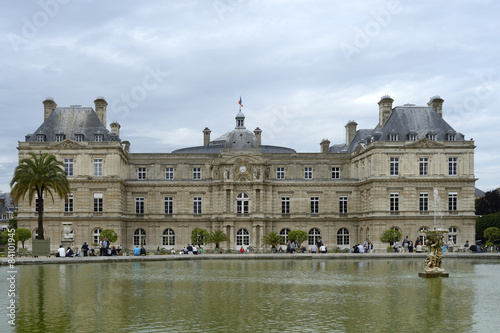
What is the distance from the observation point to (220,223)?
76125 millimetres

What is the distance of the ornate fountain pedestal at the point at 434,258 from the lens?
35.6 meters

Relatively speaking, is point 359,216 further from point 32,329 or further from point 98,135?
point 32,329

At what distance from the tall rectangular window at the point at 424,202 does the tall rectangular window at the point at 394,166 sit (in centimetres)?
367

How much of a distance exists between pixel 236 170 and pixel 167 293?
48.5 meters

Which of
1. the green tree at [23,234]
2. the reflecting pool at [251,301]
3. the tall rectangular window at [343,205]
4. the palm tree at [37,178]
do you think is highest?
the palm tree at [37,178]

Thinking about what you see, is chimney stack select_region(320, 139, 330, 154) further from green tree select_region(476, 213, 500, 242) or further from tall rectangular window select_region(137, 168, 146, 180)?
green tree select_region(476, 213, 500, 242)

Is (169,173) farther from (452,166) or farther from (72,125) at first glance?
(452,166)

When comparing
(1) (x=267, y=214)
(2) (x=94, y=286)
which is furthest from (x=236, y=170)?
(2) (x=94, y=286)

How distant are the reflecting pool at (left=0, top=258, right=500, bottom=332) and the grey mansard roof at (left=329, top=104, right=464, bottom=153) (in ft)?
118

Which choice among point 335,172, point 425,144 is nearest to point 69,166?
point 335,172

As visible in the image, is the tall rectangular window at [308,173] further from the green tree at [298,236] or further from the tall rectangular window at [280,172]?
the green tree at [298,236]

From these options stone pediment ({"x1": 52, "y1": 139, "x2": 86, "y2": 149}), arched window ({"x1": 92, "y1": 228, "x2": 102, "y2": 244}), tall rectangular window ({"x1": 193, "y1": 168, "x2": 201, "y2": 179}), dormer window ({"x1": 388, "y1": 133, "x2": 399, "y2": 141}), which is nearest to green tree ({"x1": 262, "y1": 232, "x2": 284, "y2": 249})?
tall rectangular window ({"x1": 193, "y1": 168, "x2": 201, "y2": 179})

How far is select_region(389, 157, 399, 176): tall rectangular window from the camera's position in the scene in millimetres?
71963

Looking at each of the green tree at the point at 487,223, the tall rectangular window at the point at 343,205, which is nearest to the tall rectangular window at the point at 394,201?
the tall rectangular window at the point at 343,205
